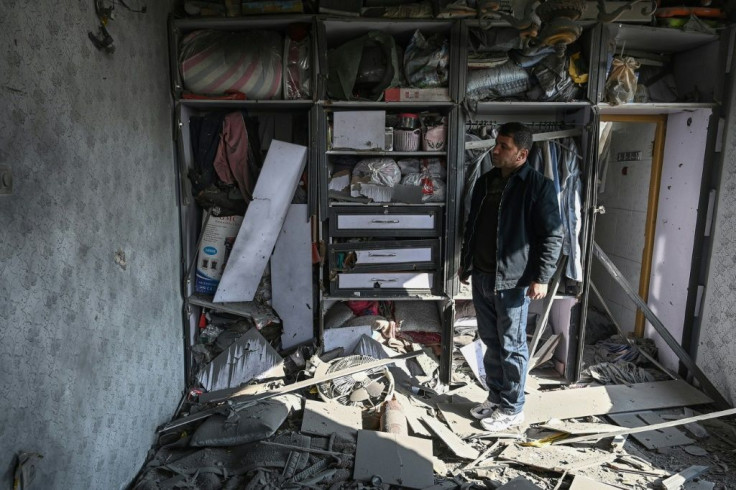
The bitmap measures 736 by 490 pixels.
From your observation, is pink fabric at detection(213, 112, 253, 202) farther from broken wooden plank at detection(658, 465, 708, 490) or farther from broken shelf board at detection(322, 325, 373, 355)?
broken wooden plank at detection(658, 465, 708, 490)

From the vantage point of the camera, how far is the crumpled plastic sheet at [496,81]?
297 cm

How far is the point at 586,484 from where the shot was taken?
7.13 feet

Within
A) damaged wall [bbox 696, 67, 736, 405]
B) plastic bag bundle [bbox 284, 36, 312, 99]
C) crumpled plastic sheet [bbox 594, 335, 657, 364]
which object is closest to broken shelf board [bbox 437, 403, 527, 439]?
crumpled plastic sheet [bbox 594, 335, 657, 364]

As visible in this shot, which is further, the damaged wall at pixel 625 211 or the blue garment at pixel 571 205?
the damaged wall at pixel 625 211

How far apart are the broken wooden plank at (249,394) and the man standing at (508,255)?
71 cm

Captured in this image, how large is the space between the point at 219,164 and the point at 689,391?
345cm

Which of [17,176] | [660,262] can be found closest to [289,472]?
[17,176]

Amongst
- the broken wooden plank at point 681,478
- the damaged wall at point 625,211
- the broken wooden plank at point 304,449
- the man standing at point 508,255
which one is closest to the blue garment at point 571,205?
the man standing at point 508,255

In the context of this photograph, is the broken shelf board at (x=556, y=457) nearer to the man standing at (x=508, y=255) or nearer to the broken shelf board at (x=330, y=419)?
the man standing at (x=508, y=255)

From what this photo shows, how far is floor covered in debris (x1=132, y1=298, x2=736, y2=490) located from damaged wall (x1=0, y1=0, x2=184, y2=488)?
0.44 metres

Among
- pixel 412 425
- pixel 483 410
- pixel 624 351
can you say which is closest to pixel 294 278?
pixel 412 425

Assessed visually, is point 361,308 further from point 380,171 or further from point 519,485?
point 519,485

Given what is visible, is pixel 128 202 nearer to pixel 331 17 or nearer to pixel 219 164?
pixel 219 164

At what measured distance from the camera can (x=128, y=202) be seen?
2.18 m
